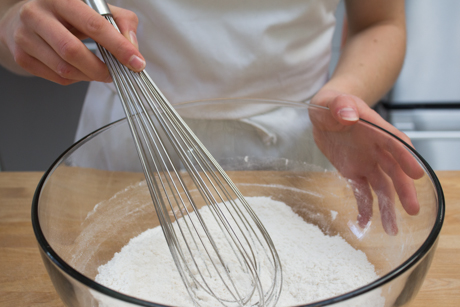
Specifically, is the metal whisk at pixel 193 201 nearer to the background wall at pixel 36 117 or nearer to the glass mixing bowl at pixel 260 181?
the glass mixing bowl at pixel 260 181

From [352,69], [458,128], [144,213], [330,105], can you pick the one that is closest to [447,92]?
[458,128]

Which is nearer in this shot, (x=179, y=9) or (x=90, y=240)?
(x=90, y=240)

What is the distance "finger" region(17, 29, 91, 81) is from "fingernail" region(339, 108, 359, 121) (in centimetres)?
28

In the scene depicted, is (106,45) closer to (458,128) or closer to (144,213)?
(144,213)

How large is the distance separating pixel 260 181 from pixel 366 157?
0.16 meters

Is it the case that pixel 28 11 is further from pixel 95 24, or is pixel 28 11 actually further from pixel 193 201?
pixel 193 201

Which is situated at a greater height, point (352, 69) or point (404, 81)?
point (352, 69)

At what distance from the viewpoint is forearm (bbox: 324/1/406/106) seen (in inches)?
25.4

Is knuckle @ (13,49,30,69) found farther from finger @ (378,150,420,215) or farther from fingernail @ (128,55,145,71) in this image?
finger @ (378,150,420,215)

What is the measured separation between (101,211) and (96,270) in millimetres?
75

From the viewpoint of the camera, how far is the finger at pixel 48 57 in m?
0.38

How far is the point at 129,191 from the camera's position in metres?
0.48

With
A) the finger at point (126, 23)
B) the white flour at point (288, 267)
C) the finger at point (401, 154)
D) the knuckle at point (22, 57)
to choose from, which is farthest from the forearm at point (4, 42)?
the finger at point (401, 154)

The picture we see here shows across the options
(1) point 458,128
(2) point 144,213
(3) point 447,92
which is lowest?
(1) point 458,128
